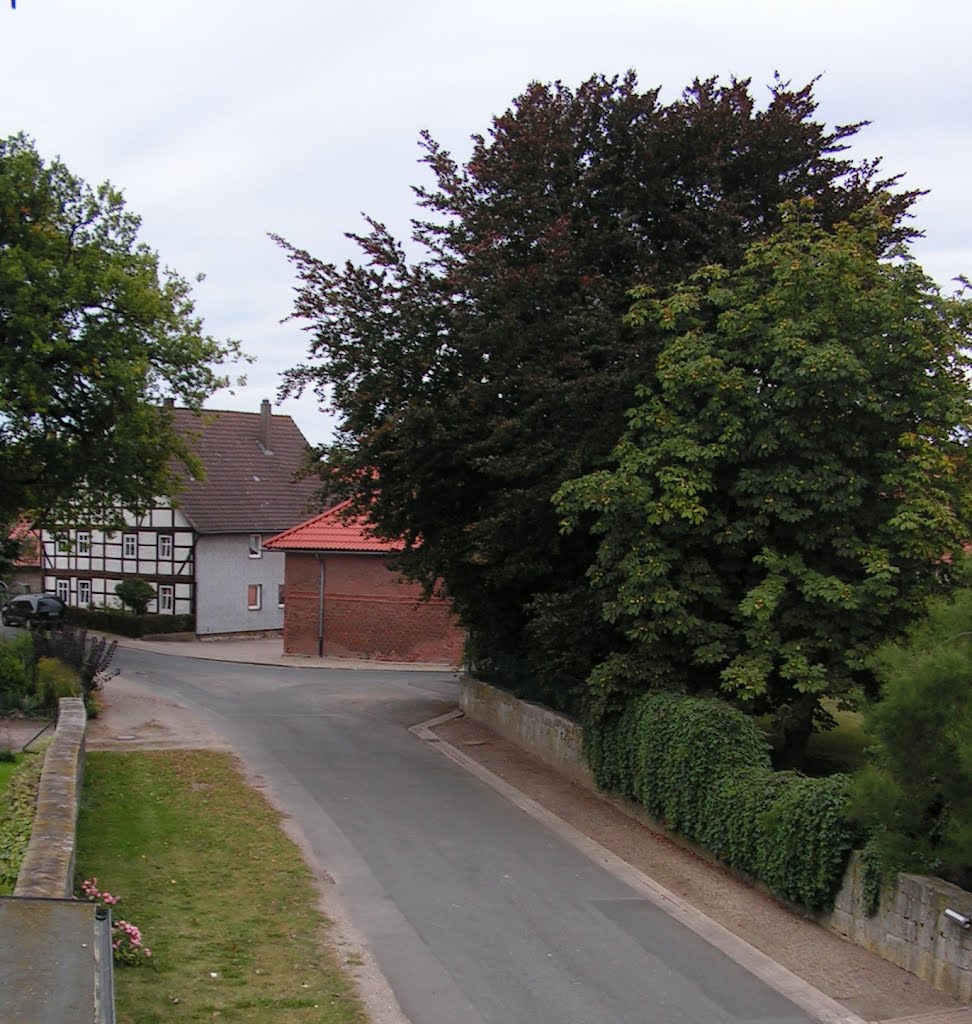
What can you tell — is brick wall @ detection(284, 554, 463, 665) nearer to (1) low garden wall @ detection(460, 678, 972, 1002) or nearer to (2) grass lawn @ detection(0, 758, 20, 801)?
(2) grass lawn @ detection(0, 758, 20, 801)

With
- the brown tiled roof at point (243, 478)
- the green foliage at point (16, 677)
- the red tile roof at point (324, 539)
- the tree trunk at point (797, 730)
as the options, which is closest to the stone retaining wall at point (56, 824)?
the green foliage at point (16, 677)

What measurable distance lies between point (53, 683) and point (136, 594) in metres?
23.5

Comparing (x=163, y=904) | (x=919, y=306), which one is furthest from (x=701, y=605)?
(x=163, y=904)

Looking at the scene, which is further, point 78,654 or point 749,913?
point 78,654

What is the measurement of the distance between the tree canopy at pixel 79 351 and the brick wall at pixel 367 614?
8897 mm

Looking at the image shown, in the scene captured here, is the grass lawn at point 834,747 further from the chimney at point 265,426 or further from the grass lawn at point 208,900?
the chimney at point 265,426

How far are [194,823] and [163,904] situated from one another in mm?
3591

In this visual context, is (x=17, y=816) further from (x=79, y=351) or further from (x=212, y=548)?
(x=212, y=548)

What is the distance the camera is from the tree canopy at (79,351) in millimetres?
26875

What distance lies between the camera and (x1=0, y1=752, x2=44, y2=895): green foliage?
10.4m

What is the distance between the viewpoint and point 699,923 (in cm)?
1180

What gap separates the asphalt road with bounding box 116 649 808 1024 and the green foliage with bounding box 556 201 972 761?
314 cm

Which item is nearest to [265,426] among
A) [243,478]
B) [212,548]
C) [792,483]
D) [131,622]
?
[243,478]

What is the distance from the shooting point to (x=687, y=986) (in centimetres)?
990
